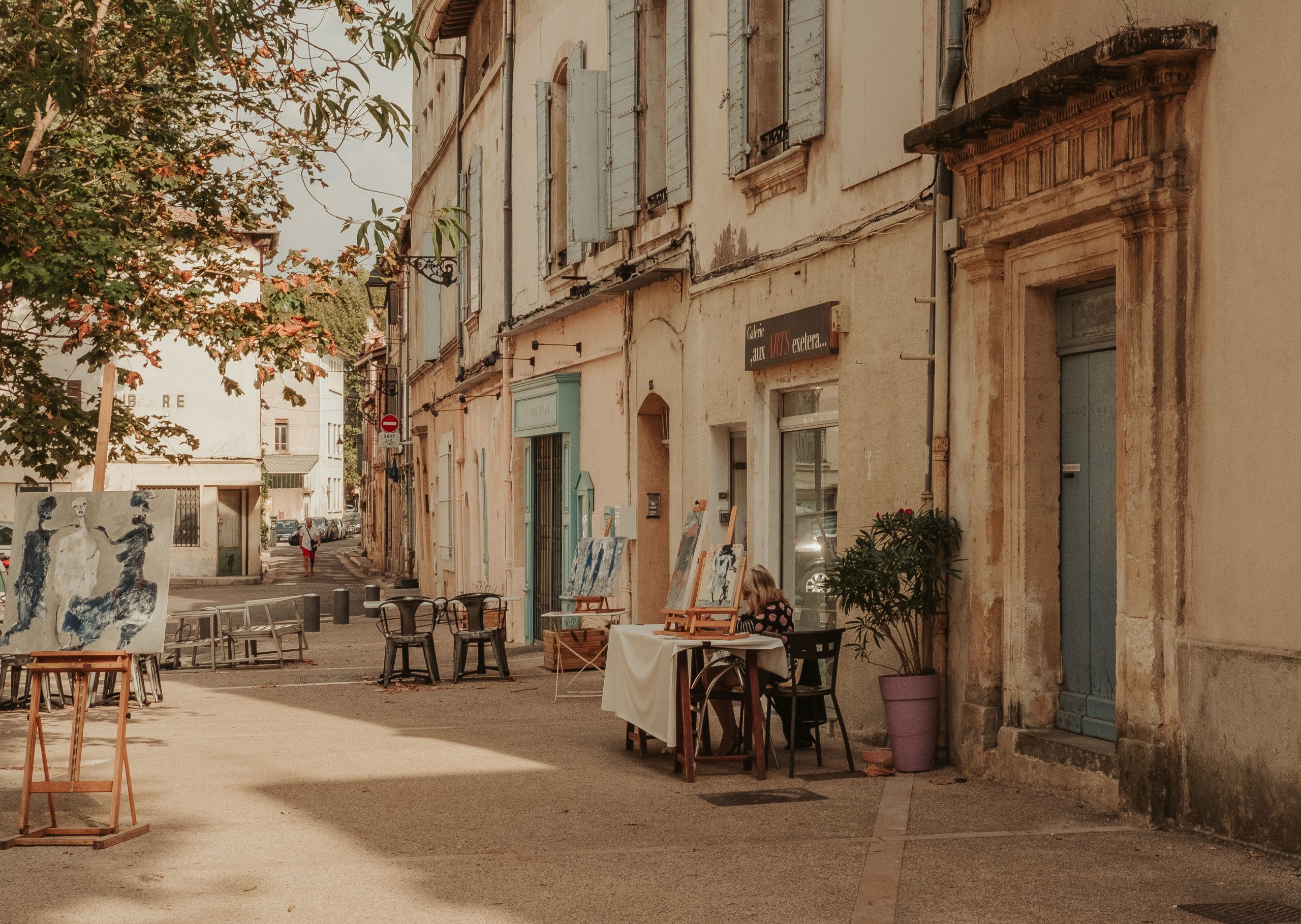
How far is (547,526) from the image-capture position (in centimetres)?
1889

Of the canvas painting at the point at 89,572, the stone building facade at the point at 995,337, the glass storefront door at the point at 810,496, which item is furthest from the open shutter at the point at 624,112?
the canvas painting at the point at 89,572

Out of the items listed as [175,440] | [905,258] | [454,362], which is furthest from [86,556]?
[175,440]

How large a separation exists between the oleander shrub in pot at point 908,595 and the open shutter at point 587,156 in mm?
7233

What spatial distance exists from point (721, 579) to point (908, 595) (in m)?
1.12

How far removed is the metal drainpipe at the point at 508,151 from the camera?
1952 cm

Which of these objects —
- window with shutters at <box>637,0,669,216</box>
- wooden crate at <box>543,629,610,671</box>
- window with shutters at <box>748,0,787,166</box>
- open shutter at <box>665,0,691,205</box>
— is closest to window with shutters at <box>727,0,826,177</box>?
window with shutters at <box>748,0,787,166</box>

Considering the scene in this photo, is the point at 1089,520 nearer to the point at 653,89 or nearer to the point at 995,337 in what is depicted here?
the point at 995,337

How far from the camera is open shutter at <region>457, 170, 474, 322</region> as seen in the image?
23.3m

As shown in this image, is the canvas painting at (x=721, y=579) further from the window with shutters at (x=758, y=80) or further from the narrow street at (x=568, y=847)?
the window with shutters at (x=758, y=80)

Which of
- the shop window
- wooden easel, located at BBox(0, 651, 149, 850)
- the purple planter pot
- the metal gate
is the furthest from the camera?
the shop window

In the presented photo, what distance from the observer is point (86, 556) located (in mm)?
7973

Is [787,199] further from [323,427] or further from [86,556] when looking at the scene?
[323,427]

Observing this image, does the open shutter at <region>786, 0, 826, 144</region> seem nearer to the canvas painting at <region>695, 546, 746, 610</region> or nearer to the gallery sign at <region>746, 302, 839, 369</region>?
the gallery sign at <region>746, 302, 839, 369</region>

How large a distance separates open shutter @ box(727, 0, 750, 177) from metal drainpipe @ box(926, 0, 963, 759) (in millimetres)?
2832
